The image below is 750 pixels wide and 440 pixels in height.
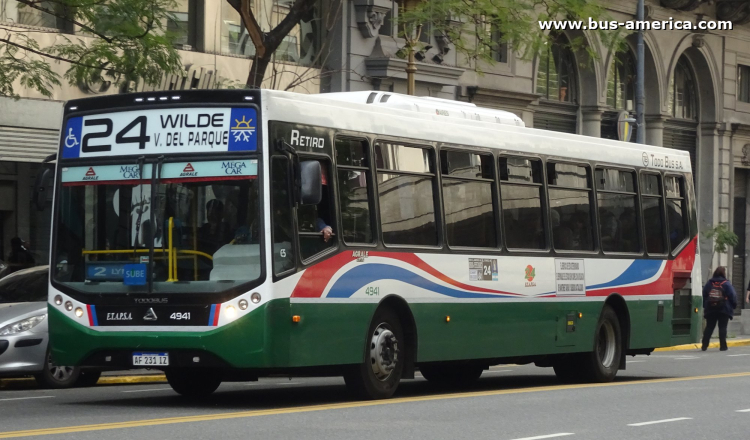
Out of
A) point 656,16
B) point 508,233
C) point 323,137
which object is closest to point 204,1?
point 508,233

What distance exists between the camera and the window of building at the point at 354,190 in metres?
13.6

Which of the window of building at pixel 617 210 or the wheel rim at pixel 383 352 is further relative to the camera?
the window of building at pixel 617 210

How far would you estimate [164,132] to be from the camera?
12.9 meters

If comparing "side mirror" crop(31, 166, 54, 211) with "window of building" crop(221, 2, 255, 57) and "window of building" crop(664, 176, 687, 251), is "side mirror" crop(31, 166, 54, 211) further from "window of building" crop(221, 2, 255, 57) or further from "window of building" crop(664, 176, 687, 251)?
"window of building" crop(221, 2, 255, 57)

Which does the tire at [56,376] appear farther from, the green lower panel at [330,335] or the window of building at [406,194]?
the window of building at [406,194]

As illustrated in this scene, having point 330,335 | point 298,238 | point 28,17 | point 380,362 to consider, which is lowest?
point 380,362

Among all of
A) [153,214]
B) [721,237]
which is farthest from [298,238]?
[721,237]

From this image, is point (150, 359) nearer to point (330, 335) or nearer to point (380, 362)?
point (330, 335)

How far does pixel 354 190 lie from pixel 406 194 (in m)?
0.89

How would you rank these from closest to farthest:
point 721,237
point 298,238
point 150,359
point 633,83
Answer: point 150,359 → point 298,238 → point 721,237 → point 633,83

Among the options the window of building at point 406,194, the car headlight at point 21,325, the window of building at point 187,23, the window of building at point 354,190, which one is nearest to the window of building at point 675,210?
the window of building at point 406,194

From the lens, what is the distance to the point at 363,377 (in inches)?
538

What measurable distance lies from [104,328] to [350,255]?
2367 mm

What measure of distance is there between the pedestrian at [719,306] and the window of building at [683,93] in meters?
12.5
